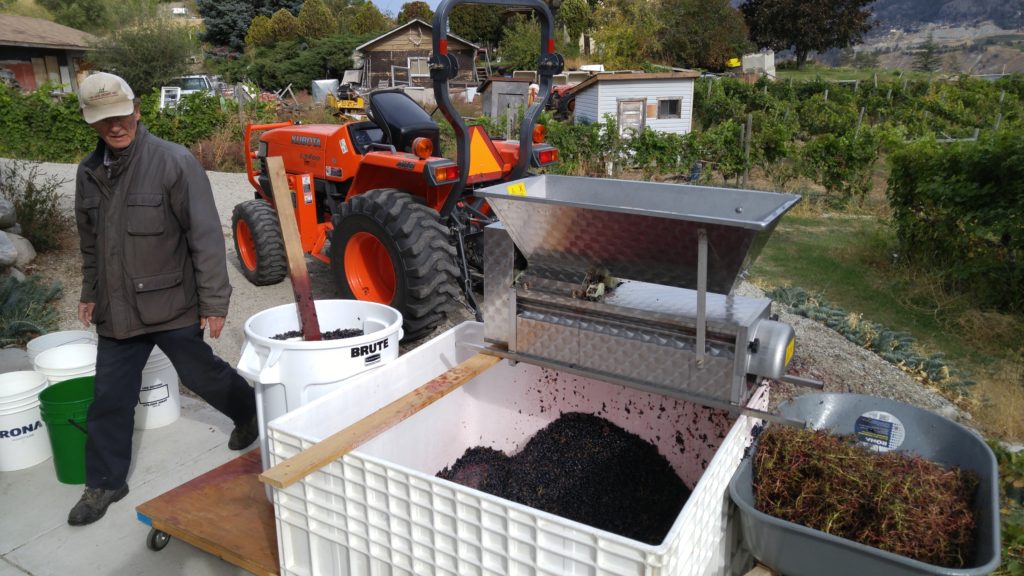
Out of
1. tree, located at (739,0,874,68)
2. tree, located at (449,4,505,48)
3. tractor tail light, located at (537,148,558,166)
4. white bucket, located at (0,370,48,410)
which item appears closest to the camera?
white bucket, located at (0,370,48,410)

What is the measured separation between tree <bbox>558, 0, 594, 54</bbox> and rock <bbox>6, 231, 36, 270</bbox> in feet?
100

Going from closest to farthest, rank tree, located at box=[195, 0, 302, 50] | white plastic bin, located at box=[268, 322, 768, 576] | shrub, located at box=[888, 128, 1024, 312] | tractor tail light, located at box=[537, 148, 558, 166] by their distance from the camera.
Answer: white plastic bin, located at box=[268, 322, 768, 576] → tractor tail light, located at box=[537, 148, 558, 166] → shrub, located at box=[888, 128, 1024, 312] → tree, located at box=[195, 0, 302, 50]

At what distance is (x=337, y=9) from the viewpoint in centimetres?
4941

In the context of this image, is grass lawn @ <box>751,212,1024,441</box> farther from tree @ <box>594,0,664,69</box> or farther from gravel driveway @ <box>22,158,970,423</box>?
tree @ <box>594,0,664,69</box>

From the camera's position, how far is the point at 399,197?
4.71m

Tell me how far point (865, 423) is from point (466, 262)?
3155mm

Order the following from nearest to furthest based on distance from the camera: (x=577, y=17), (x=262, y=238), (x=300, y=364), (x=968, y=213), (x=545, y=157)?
(x=300, y=364)
(x=545, y=157)
(x=262, y=238)
(x=968, y=213)
(x=577, y=17)

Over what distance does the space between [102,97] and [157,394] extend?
162 centimetres

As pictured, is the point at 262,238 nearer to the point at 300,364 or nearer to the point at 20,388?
the point at 20,388

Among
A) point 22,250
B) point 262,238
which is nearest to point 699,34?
point 262,238

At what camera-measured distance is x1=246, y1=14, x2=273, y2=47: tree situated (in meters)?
38.9

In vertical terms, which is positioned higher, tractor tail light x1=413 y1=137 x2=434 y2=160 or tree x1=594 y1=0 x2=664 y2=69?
tree x1=594 y1=0 x2=664 y2=69

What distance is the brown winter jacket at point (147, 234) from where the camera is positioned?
2.82 metres

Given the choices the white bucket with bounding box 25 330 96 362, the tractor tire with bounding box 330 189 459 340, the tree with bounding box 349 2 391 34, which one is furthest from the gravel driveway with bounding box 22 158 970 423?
the tree with bounding box 349 2 391 34
